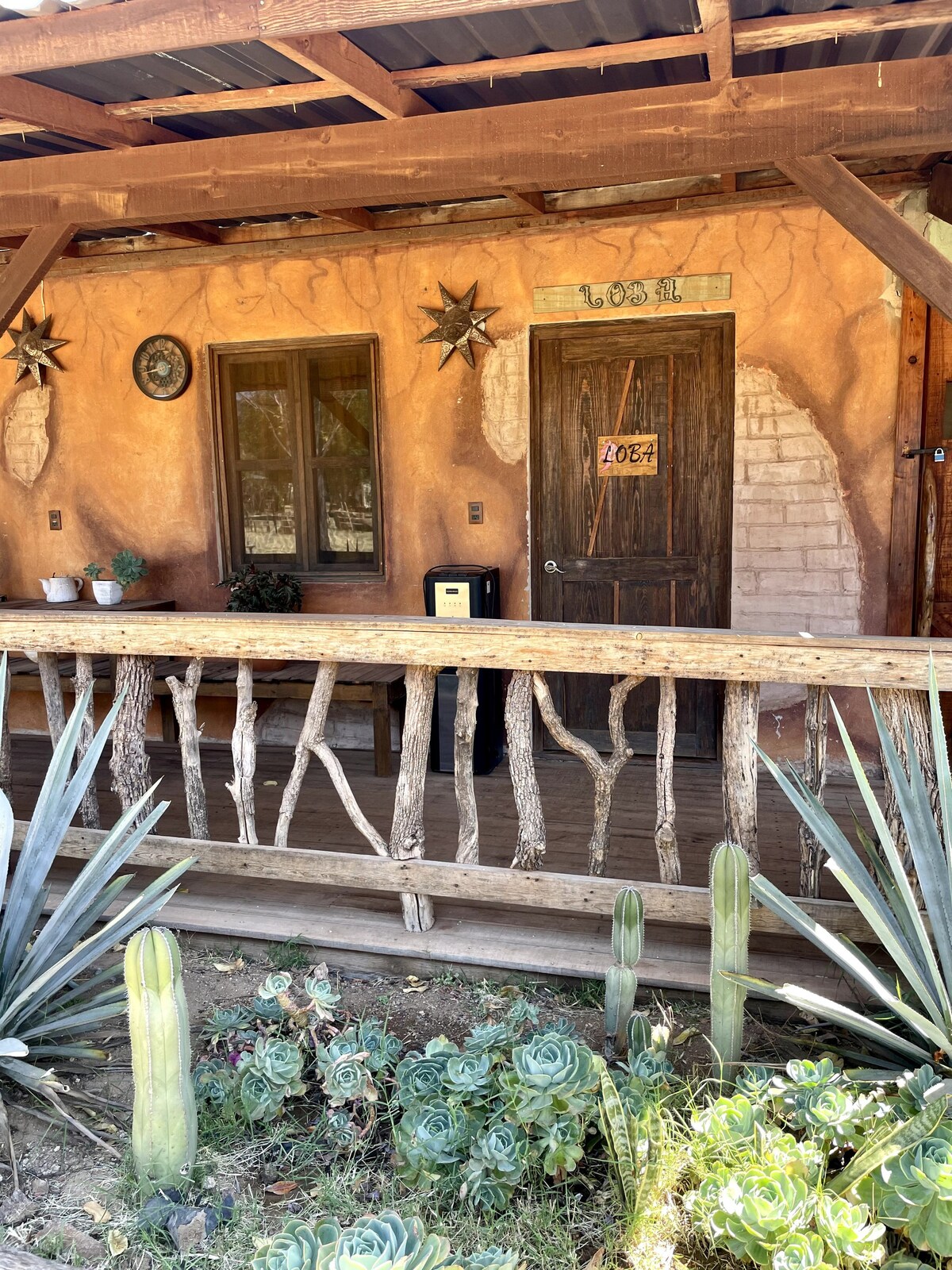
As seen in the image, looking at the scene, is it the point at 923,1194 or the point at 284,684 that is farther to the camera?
the point at 284,684

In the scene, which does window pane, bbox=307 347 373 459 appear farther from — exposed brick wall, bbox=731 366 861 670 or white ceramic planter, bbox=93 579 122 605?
exposed brick wall, bbox=731 366 861 670

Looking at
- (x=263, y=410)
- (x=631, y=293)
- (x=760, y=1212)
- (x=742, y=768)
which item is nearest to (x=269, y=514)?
(x=263, y=410)

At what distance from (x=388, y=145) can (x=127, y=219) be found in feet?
3.58

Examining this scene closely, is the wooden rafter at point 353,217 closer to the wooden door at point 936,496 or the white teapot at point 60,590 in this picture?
the white teapot at point 60,590

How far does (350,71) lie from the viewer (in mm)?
2863

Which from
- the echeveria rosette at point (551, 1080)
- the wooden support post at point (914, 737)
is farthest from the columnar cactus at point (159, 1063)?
the wooden support post at point (914, 737)

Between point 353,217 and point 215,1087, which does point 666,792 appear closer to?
point 215,1087

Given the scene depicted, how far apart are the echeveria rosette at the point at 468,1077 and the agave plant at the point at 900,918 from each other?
62 centimetres

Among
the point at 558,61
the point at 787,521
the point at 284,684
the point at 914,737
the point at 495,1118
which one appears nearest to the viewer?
the point at 495,1118

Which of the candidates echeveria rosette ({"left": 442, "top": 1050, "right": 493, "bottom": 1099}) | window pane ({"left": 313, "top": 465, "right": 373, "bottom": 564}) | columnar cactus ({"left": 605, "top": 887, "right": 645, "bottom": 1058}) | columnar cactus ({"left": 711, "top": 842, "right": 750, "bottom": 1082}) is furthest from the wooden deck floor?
window pane ({"left": 313, "top": 465, "right": 373, "bottom": 564})

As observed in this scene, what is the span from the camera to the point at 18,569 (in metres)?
6.17

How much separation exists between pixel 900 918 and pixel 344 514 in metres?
4.03

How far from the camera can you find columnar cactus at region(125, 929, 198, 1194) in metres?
2.08

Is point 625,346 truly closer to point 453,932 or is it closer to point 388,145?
point 388,145
